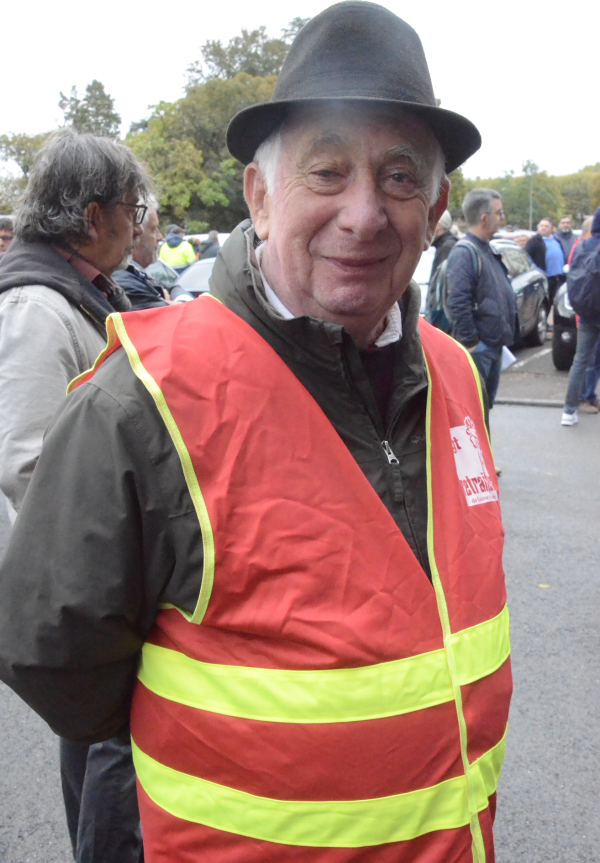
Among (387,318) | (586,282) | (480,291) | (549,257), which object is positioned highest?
(387,318)

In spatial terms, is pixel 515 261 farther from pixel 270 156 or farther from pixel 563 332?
pixel 270 156

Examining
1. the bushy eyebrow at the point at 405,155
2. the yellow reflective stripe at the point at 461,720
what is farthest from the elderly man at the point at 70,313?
the bushy eyebrow at the point at 405,155

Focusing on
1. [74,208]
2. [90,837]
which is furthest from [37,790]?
[74,208]

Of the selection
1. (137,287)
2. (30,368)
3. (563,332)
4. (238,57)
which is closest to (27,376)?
(30,368)

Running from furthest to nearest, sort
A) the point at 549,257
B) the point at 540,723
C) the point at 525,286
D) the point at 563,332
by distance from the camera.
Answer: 1. the point at 549,257
2. the point at 525,286
3. the point at 563,332
4. the point at 540,723

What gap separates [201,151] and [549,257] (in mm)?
27937

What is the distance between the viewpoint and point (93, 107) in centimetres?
6481

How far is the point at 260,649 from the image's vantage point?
4.19ft

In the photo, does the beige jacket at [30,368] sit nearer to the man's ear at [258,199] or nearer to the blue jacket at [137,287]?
the man's ear at [258,199]

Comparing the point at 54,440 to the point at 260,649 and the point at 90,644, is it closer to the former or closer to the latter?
the point at 90,644

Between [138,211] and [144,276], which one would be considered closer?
[138,211]

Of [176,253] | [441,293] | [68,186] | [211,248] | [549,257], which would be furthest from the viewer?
[211,248]

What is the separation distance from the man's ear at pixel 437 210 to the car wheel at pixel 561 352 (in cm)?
913

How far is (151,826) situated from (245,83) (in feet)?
153
